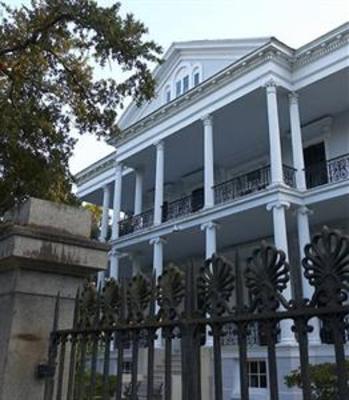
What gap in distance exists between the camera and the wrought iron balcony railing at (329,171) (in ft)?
48.7

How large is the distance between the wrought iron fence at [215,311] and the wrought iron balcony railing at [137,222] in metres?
17.7

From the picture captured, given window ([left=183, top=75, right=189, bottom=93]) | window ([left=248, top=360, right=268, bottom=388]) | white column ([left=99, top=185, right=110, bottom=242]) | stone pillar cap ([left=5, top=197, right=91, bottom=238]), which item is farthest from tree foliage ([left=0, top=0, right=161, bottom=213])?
white column ([left=99, top=185, right=110, bottom=242])

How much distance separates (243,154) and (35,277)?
17.6m

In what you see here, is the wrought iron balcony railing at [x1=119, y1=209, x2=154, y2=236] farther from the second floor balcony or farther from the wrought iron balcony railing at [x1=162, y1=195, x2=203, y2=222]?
the wrought iron balcony railing at [x1=162, y1=195, x2=203, y2=222]

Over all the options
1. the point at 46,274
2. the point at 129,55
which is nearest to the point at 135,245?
Result: the point at 129,55

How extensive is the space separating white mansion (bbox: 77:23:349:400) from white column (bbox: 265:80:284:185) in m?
0.03

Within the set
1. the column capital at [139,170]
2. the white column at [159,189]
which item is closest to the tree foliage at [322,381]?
the white column at [159,189]

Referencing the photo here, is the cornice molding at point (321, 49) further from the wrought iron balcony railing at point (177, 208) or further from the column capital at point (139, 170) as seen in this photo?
the column capital at point (139, 170)

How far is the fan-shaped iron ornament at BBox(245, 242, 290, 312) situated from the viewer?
1.80 metres

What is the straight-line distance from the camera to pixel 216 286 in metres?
2.03

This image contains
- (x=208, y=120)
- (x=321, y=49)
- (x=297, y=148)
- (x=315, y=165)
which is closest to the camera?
(x=321, y=49)

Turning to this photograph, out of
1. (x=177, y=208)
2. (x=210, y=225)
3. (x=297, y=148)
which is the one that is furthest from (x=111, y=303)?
(x=177, y=208)

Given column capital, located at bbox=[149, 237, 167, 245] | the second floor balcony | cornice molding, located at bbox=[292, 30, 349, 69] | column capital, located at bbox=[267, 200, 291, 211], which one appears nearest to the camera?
column capital, located at bbox=[267, 200, 291, 211]

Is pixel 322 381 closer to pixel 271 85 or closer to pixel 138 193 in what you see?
pixel 271 85
